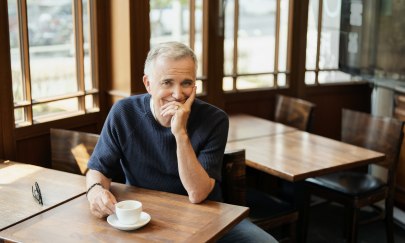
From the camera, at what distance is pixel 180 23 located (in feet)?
11.6

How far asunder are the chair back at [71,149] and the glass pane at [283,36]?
1.84 meters

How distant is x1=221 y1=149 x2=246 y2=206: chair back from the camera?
2.30 m

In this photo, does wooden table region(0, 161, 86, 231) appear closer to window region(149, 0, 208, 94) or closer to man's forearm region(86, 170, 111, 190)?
man's forearm region(86, 170, 111, 190)

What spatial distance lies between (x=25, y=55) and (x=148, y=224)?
1459 millimetres

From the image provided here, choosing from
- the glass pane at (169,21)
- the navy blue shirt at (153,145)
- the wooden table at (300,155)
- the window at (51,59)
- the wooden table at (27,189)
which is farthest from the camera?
the glass pane at (169,21)

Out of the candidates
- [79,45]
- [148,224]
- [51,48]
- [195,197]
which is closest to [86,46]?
[79,45]

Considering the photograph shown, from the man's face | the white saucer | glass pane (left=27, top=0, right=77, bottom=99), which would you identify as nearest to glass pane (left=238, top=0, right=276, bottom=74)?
glass pane (left=27, top=0, right=77, bottom=99)

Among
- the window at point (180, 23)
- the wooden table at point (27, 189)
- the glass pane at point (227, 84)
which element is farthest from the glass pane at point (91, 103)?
the glass pane at point (227, 84)

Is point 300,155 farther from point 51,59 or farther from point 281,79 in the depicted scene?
point 51,59

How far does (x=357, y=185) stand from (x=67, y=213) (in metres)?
1.95

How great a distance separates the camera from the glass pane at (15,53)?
2.69 m

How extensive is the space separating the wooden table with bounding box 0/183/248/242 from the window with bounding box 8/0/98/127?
1.06 meters

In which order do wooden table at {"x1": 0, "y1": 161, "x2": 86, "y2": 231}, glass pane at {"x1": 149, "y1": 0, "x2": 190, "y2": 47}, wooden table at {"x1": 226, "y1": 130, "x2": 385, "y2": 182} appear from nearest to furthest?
wooden table at {"x1": 0, "y1": 161, "x2": 86, "y2": 231} < wooden table at {"x1": 226, "y1": 130, "x2": 385, "y2": 182} < glass pane at {"x1": 149, "y1": 0, "x2": 190, "y2": 47}

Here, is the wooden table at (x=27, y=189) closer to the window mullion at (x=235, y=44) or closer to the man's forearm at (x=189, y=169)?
the man's forearm at (x=189, y=169)
